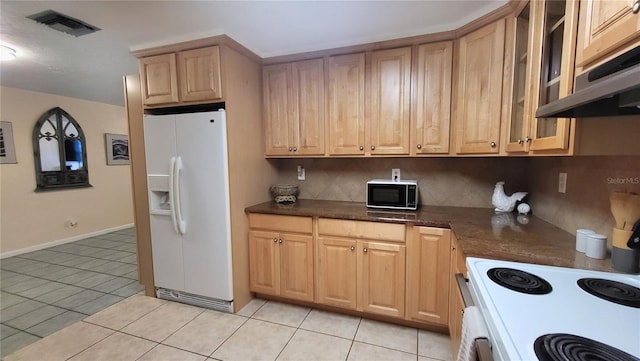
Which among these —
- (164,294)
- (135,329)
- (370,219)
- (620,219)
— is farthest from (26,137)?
(620,219)

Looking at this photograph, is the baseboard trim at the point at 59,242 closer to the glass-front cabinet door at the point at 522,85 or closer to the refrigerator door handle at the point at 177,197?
the refrigerator door handle at the point at 177,197

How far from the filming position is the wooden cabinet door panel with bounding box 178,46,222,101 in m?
2.17

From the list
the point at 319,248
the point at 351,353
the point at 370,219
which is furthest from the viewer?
the point at 319,248

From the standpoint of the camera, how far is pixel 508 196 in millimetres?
2201

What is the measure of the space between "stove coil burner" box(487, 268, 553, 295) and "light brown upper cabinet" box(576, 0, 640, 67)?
827 mm

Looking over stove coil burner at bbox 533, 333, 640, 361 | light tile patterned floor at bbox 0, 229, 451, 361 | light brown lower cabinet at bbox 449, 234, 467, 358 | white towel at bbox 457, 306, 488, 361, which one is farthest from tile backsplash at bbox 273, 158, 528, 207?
stove coil burner at bbox 533, 333, 640, 361

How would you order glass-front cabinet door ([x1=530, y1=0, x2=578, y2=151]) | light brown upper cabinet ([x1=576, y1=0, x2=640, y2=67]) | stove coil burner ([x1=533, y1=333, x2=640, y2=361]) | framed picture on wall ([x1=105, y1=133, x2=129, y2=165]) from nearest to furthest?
stove coil burner ([x1=533, y1=333, x2=640, y2=361]), light brown upper cabinet ([x1=576, y1=0, x2=640, y2=67]), glass-front cabinet door ([x1=530, y1=0, x2=578, y2=151]), framed picture on wall ([x1=105, y1=133, x2=129, y2=165])

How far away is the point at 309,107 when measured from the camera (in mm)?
2494

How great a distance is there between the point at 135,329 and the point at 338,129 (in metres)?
2.32

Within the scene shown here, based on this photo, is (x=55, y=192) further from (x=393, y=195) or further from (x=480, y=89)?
(x=480, y=89)

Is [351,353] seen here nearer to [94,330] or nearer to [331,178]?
[331,178]

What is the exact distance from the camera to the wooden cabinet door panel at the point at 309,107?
2447 millimetres

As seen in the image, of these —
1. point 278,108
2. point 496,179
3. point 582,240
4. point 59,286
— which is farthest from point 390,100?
point 59,286

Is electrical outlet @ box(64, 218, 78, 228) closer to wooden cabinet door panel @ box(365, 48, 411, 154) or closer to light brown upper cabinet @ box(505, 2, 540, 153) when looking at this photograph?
wooden cabinet door panel @ box(365, 48, 411, 154)
